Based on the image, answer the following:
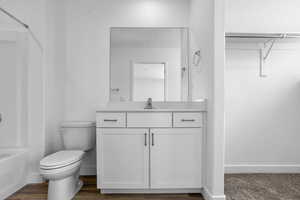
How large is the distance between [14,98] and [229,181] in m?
2.89

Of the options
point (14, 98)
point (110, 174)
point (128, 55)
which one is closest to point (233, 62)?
point (128, 55)

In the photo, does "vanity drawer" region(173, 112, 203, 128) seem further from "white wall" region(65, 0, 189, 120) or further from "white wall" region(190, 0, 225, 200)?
"white wall" region(65, 0, 189, 120)

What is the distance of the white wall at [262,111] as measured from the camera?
114 inches

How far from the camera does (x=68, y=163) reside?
204 cm

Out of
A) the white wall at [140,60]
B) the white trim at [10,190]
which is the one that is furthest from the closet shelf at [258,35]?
the white trim at [10,190]

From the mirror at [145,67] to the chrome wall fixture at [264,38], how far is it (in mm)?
808

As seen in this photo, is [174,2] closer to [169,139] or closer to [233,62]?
[233,62]

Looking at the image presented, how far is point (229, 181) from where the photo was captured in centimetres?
260

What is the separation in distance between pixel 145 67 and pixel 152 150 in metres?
1.23

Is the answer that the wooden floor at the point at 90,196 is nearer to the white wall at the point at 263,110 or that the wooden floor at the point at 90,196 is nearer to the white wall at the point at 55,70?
the white wall at the point at 55,70

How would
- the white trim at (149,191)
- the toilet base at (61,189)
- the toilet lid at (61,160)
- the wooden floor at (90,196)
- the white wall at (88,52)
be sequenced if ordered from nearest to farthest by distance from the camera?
1. the toilet lid at (61,160)
2. the toilet base at (61,189)
3. the wooden floor at (90,196)
4. the white trim at (149,191)
5. the white wall at (88,52)

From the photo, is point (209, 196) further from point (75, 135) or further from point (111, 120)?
point (75, 135)

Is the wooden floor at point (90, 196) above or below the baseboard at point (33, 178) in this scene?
below

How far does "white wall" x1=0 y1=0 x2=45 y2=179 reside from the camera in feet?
8.57
